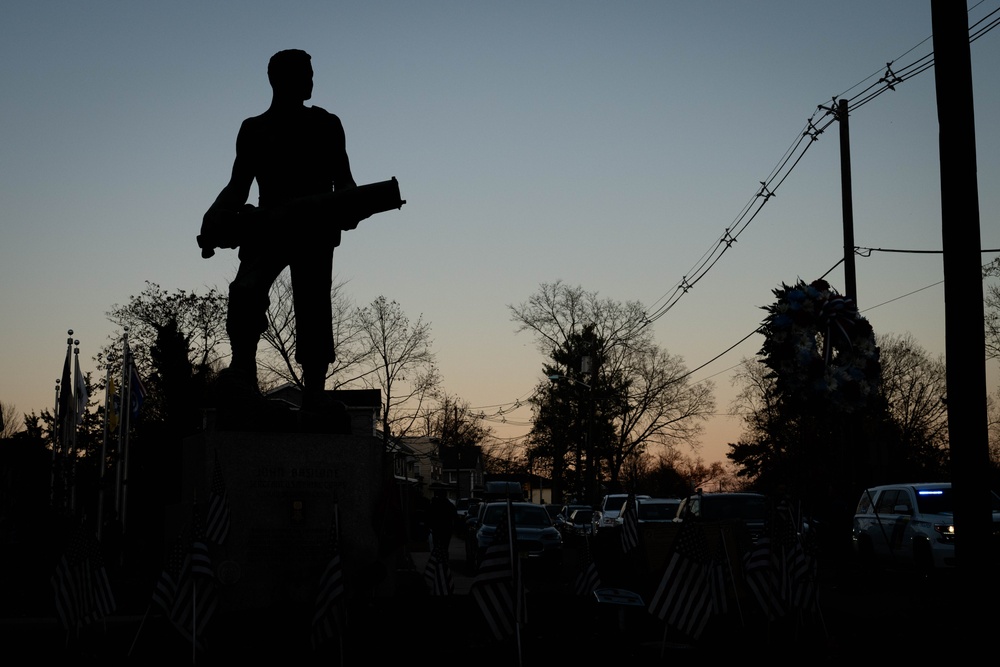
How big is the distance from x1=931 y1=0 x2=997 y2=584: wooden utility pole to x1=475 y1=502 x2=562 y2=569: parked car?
59.4ft

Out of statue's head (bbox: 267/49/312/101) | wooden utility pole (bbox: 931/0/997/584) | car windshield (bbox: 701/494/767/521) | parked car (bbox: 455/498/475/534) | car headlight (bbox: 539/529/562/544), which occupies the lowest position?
parked car (bbox: 455/498/475/534)

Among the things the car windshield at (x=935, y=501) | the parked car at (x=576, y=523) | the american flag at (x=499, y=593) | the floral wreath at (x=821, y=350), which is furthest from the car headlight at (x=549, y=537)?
the american flag at (x=499, y=593)

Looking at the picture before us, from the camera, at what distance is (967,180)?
7.29 metres

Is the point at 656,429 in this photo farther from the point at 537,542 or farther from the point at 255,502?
the point at 255,502

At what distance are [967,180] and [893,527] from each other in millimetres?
14220

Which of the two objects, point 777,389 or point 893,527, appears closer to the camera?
point 777,389

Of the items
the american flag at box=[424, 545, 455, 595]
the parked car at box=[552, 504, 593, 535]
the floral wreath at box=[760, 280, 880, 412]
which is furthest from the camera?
the parked car at box=[552, 504, 593, 535]

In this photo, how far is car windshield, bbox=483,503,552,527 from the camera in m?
27.4

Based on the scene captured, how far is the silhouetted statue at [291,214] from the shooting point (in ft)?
27.2

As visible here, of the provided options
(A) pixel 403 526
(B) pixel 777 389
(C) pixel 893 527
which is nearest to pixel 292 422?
(A) pixel 403 526

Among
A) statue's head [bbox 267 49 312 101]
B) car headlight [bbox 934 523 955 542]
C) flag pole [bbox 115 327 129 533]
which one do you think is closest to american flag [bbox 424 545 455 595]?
statue's head [bbox 267 49 312 101]

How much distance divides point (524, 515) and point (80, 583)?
1989 cm

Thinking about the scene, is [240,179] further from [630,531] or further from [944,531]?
[944,531]

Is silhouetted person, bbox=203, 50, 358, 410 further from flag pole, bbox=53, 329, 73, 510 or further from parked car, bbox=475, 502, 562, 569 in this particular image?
flag pole, bbox=53, 329, 73, 510
